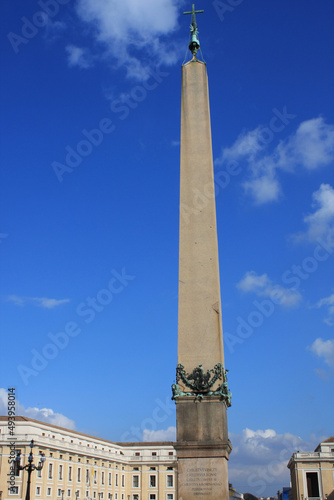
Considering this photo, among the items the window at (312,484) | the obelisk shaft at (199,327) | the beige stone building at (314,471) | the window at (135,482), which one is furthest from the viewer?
the window at (135,482)

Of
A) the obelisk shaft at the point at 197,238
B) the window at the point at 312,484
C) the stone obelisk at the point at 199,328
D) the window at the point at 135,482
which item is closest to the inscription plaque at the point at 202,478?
the stone obelisk at the point at 199,328

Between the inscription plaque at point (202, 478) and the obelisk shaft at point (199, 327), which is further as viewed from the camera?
the obelisk shaft at point (199, 327)

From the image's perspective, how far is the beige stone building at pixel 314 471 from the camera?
3006 inches

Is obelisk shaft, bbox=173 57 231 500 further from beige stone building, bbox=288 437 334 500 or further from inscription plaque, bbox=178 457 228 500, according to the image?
beige stone building, bbox=288 437 334 500

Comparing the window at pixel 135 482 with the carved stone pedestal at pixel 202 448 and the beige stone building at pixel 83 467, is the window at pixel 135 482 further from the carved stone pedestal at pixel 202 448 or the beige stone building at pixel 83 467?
the carved stone pedestal at pixel 202 448

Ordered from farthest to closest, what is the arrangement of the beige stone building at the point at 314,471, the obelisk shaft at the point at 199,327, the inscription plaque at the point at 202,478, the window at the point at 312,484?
the window at the point at 312,484 → the beige stone building at the point at 314,471 → the obelisk shaft at the point at 199,327 → the inscription plaque at the point at 202,478

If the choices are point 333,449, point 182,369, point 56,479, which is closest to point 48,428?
point 56,479

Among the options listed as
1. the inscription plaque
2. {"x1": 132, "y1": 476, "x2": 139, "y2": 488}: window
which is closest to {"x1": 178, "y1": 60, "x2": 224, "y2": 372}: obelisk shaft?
the inscription plaque

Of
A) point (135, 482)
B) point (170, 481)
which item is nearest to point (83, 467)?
point (135, 482)

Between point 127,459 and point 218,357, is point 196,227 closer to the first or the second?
Answer: point 218,357

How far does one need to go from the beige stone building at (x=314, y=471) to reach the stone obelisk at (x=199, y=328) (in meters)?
72.4

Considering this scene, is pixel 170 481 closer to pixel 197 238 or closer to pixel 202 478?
pixel 202 478

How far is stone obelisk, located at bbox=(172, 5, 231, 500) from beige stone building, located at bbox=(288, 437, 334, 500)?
72.4m

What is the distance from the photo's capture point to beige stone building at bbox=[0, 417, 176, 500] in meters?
62.9
